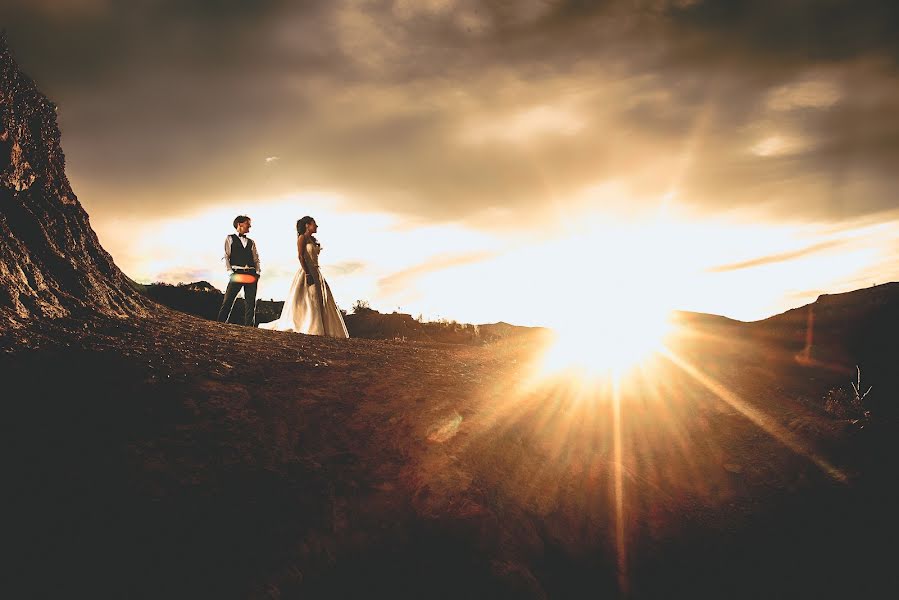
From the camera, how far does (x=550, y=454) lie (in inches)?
159

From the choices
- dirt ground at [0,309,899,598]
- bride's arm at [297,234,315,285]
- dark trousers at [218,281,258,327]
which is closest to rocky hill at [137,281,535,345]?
bride's arm at [297,234,315,285]

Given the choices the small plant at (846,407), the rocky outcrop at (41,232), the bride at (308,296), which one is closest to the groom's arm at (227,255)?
the bride at (308,296)

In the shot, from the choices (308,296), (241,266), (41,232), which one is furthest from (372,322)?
(41,232)

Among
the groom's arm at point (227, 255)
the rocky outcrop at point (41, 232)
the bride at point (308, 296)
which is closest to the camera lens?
the rocky outcrop at point (41, 232)

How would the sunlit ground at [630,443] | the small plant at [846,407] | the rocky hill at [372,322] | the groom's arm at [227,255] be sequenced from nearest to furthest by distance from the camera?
the sunlit ground at [630,443], the small plant at [846,407], the groom's arm at [227,255], the rocky hill at [372,322]

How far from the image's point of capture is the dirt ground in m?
2.36

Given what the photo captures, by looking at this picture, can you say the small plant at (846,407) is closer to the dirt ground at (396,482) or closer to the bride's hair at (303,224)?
the dirt ground at (396,482)

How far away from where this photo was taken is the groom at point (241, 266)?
8922 millimetres

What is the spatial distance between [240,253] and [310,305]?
5.23 feet

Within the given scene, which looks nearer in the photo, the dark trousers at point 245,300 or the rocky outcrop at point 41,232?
the rocky outcrop at point 41,232

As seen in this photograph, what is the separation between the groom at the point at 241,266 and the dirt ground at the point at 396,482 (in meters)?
3.82

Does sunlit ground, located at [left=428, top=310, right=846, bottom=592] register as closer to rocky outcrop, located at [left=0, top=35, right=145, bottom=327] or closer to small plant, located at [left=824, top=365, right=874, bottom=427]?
small plant, located at [left=824, top=365, right=874, bottom=427]

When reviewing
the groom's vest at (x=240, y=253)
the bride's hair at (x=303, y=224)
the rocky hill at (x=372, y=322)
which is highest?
the bride's hair at (x=303, y=224)

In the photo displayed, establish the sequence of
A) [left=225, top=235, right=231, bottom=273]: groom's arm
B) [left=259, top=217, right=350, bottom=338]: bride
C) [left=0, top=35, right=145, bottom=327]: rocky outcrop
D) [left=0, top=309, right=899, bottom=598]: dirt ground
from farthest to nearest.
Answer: [left=259, top=217, right=350, bottom=338]: bride
[left=225, top=235, right=231, bottom=273]: groom's arm
[left=0, top=35, right=145, bottom=327]: rocky outcrop
[left=0, top=309, right=899, bottom=598]: dirt ground
